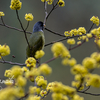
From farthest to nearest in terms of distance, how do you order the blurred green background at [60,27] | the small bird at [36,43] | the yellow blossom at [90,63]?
the blurred green background at [60,27], the small bird at [36,43], the yellow blossom at [90,63]

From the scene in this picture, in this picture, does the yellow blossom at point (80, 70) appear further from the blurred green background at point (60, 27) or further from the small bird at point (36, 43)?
the blurred green background at point (60, 27)

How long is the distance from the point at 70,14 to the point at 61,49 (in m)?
6.33

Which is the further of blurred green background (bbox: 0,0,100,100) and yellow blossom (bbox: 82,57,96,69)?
blurred green background (bbox: 0,0,100,100)

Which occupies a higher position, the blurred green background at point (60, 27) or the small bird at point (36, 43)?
the blurred green background at point (60, 27)

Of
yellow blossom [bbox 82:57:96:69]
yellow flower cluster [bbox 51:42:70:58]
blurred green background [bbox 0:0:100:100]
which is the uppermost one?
blurred green background [bbox 0:0:100:100]

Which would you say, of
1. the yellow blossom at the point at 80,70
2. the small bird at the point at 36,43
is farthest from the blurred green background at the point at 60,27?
the yellow blossom at the point at 80,70

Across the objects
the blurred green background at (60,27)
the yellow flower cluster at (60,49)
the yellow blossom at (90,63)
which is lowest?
the yellow blossom at (90,63)

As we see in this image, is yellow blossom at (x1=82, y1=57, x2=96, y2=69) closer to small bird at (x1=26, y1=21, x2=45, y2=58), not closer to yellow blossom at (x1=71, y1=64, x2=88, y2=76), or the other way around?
yellow blossom at (x1=71, y1=64, x2=88, y2=76)

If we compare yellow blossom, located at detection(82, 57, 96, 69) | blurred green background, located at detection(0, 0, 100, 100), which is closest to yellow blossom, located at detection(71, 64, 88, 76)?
yellow blossom, located at detection(82, 57, 96, 69)

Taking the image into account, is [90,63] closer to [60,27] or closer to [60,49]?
[60,49]

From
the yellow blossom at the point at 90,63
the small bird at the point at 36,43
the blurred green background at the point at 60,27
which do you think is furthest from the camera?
the blurred green background at the point at 60,27

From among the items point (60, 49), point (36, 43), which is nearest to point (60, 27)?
point (36, 43)

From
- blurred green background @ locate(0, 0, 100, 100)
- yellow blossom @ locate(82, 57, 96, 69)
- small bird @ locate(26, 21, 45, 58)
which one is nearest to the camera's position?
yellow blossom @ locate(82, 57, 96, 69)

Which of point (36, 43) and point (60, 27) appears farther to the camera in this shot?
point (60, 27)
